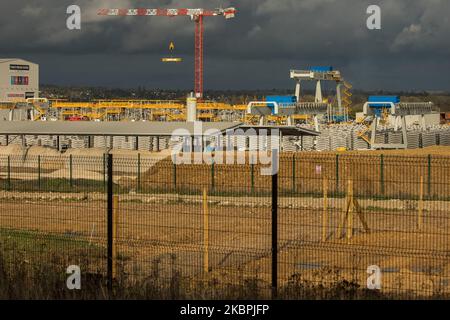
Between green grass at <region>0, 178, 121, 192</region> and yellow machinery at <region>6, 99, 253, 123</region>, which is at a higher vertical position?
yellow machinery at <region>6, 99, 253, 123</region>

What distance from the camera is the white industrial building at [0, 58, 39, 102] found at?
116250 mm

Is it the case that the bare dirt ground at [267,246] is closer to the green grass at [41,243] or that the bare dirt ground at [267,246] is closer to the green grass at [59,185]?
the green grass at [41,243]

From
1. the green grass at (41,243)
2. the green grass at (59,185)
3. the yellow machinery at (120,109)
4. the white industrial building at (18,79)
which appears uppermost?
the white industrial building at (18,79)

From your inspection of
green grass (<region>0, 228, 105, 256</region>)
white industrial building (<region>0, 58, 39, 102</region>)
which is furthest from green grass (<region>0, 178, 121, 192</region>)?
white industrial building (<region>0, 58, 39, 102</region>)

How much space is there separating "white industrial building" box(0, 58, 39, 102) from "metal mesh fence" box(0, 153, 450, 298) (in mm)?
81244

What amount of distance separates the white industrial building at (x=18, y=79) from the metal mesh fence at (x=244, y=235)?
81244 mm

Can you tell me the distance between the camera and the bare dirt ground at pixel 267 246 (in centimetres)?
1428

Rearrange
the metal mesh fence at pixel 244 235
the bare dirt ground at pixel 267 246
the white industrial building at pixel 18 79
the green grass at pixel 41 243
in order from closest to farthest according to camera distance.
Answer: the metal mesh fence at pixel 244 235 → the bare dirt ground at pixel 267 246 → the green grass at pixel 41 243 → the white industrial building at pixel 18 79

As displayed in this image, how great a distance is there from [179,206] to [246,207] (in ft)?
9.93

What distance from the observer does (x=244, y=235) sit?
71.1 feet

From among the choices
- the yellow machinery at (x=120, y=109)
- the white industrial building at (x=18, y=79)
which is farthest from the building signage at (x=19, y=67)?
the yellow machinery at (x=120, y=109)

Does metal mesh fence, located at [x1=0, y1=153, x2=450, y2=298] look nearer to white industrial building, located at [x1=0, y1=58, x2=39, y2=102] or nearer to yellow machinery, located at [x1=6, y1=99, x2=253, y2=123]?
yellow machinery, located at [x1=6, y1=99, x2=253, y2=123]

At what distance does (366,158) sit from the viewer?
3659 centimetres
